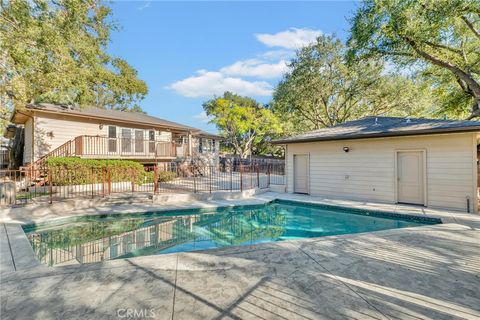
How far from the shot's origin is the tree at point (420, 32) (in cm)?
835

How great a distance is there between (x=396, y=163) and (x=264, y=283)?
27.0 ft

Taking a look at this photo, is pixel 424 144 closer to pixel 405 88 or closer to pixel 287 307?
pixel 287 307

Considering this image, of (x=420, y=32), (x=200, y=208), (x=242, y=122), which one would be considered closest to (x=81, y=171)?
(x=200, y=208)

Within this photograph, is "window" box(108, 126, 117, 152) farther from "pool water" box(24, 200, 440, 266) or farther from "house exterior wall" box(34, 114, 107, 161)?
"pool water" box(24, 200, 440, 266)

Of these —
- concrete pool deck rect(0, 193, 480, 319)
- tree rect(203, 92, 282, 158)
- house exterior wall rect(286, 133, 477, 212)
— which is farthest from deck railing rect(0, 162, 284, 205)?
tree rect(203, 92, 282, 158)

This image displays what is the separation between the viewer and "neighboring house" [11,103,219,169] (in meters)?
12.6

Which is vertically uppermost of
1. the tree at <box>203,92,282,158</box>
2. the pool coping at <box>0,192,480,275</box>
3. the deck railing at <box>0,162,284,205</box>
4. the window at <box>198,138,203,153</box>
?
the tree at <box>203,92,282,158</box>

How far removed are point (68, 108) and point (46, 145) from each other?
7.89 feet

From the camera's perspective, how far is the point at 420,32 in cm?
862

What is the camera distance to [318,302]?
2875mm

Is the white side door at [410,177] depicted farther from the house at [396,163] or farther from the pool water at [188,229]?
the pool water at [188,229]

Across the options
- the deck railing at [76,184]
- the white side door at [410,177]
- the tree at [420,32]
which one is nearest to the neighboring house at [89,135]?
the deck railing at [76,184]

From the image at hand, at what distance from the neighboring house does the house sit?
9242 mm

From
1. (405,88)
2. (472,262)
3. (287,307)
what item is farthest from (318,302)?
(405,88)
